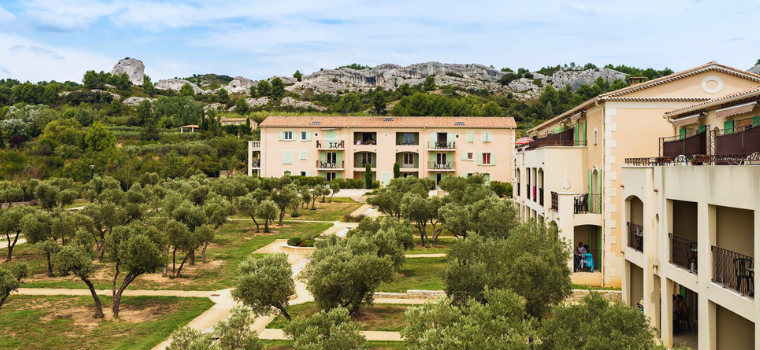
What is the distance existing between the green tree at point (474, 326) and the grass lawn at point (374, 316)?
666 cm

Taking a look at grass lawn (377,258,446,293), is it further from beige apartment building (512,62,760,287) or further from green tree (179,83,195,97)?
green tree (179,83,195,97)

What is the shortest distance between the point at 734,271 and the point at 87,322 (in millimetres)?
19034

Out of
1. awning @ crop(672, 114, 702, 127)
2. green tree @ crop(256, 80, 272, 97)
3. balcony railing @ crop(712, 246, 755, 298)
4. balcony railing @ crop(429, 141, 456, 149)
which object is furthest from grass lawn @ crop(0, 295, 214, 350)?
green tree @ crop(256, 80, 272, 97)

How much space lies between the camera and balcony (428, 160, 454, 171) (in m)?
62.7

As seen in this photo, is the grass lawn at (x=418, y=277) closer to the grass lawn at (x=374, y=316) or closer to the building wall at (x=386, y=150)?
the grass lawn at (x=374, y=316)

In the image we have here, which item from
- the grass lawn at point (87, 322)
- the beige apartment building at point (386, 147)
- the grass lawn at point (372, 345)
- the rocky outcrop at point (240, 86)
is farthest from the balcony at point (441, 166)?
the rocky outcrop at point (240, 86)

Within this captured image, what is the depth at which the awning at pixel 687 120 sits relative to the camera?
16891 millimetres

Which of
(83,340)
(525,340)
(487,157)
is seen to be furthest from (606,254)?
(487,157)

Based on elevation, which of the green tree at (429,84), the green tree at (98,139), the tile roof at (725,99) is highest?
the green tree at (429,84)

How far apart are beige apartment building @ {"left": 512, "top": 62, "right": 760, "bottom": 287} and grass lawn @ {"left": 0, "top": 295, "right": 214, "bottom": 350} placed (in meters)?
14.0

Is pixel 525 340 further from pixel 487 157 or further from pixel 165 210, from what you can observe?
pixel 487 157

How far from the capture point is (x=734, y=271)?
1112cm

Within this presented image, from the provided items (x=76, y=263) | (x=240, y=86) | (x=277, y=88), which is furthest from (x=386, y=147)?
(x=240, y=86)

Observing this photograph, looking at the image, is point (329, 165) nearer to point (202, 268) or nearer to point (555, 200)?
point (202, 268)
